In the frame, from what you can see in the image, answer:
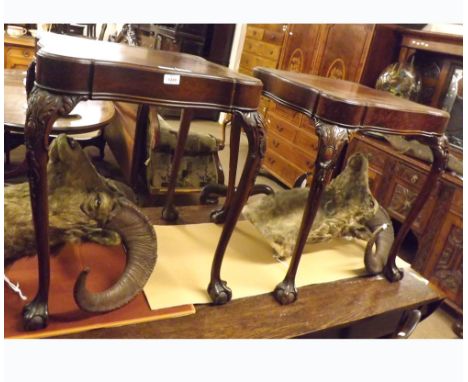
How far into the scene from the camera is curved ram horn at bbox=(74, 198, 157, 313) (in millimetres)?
887

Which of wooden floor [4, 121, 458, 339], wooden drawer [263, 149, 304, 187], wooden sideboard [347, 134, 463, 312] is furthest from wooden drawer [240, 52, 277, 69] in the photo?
wooden sideboard [347, 134, 463, 312]

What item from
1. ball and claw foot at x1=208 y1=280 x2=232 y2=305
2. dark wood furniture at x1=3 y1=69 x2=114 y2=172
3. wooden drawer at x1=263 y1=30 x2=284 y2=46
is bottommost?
ball and claw foot at x1=208 y1=280 x2=232 y2=305

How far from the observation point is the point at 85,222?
2.89 ft

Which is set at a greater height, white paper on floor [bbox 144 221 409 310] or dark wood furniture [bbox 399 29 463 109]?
dark wood furniture [bbox 399 29 463 109]

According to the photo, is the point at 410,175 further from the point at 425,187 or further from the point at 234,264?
the point at 234,264

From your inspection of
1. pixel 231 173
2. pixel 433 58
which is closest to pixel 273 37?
pixel 433 58

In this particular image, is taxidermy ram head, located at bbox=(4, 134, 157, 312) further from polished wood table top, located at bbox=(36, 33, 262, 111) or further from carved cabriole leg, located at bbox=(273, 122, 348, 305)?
carved cabriole leg, located at bbox=(273, 122, 348, 305)

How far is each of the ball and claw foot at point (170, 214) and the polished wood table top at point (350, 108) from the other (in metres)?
0.53

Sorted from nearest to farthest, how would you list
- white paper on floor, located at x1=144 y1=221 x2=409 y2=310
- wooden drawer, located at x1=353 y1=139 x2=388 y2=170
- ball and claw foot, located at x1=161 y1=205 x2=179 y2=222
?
white paper on floor, located at x1=144 y1=221 x2=409 y2=310
ball and claw foot, located at x1=161 y1=205 x2=179 y2=222
wooden drawer, located at x1=353 y1=139 x2=388 y2=170

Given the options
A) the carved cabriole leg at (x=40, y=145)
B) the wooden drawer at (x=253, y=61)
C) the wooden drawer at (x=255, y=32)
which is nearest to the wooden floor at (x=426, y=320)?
the wooden drawer at (x=253, y=61)

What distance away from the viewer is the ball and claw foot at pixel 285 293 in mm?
1114

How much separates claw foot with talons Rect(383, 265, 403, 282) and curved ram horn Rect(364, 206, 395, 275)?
0.02m

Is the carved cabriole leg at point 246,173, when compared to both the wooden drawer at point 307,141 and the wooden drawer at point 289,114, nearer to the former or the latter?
the wooden drawer at point 307,141

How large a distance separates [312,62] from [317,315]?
86.9 inches
